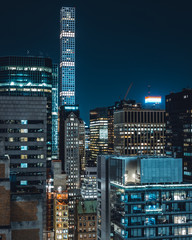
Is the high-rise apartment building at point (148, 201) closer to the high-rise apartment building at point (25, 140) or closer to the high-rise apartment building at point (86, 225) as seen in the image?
the high-rise apartment building at point (25, 140)

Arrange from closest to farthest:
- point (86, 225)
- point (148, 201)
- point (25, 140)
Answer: point (148, 201) → point (25, 140) → point (86, 225)

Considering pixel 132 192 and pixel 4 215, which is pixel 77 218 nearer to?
pixel 132 192

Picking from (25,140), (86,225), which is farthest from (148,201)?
(86,225)

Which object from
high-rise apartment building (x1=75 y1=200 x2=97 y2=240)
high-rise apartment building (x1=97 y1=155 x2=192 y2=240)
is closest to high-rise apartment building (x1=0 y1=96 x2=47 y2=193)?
high-rise apartment building (x1=97 y1=155 x2=192 y2=240)

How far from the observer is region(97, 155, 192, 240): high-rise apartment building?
4035 inches

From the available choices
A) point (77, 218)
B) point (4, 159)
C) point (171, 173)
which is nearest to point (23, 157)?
point (171, 173)

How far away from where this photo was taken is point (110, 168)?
390 ft

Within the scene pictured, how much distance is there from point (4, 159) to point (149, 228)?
2932 inches

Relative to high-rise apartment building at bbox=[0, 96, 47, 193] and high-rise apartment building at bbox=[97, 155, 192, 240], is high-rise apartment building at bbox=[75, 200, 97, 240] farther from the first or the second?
high-rise apartment building at bbox=[0, 96, 47, 193]

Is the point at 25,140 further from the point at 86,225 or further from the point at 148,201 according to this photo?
the point at 86,225

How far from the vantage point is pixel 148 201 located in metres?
104

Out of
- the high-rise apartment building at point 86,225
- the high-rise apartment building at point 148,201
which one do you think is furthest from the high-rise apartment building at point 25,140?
the high-rise apartment building at point 86,225

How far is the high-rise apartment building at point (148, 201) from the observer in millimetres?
102500

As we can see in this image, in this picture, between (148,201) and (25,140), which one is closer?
(148,201)
